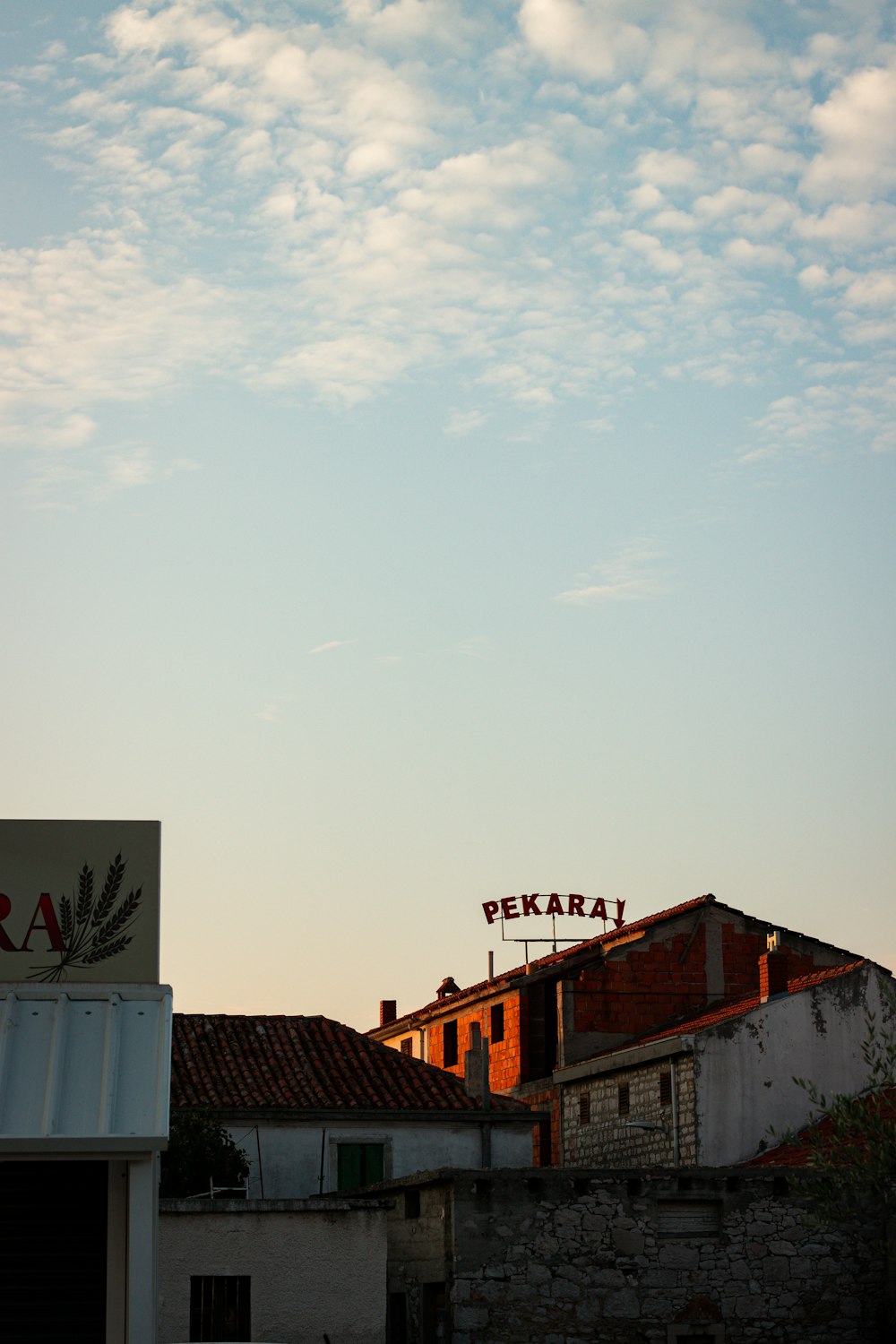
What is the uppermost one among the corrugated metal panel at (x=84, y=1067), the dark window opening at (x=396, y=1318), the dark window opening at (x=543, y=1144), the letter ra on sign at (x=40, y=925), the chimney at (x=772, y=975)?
the chimney at (x=772, y=975)

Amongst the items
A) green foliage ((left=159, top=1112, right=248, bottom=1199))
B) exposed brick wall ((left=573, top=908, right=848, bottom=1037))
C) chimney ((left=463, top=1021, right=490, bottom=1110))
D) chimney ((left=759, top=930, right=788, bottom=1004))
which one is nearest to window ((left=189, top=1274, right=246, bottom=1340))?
green foliage ((left=159, top=1112, right=248, bottom=1199))

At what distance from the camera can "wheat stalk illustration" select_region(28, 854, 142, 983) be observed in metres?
12.8

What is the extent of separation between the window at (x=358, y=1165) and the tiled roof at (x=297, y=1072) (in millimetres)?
885

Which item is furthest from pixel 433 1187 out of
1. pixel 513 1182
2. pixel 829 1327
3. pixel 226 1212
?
pixel 829 1327

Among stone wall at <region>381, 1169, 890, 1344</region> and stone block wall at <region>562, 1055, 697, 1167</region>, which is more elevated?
stone block wall at <region>562, 1055, 697, 1167</region>

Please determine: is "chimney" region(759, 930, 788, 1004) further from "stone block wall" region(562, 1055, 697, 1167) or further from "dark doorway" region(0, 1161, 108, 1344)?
"dark doorway" region(0, 1161, 108, 1344)

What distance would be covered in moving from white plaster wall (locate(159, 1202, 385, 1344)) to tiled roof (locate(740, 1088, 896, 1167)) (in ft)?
25.4

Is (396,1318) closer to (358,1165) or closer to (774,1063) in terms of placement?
(358,1165)

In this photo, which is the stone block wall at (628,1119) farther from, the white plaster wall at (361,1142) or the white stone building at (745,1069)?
the white plaster wall at (361,1142)

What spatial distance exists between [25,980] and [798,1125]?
25213 mm

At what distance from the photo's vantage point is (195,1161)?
33.6 meters

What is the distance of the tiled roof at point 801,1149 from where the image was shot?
96.3 ft

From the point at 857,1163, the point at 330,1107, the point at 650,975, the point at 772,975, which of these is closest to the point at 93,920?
the point at 857,1163

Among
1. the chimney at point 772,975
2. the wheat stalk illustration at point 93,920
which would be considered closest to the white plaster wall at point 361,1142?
the chimney at point 772,975
